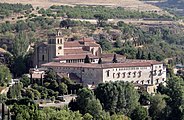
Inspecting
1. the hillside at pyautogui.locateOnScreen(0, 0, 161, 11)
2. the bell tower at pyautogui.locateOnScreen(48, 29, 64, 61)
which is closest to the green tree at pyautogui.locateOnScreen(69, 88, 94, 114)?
the bell tower at pyautogui.locateOnScreen(48, 29, 64, 61)

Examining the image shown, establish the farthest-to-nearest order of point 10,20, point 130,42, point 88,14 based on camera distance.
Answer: point 88,14
point 10,20
point 130,42

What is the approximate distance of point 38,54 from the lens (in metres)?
51.3

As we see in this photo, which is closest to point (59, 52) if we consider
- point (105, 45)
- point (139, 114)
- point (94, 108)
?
point (105, 45)

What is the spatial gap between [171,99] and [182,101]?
71 centimetres

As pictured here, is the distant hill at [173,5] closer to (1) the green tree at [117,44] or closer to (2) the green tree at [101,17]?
(2) the green tree at [101,17]

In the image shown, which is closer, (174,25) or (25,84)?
(25,84)

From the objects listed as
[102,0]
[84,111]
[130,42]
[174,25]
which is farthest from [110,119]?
[102,0]

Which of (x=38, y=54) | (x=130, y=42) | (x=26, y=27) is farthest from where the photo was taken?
(x=26, y=27)

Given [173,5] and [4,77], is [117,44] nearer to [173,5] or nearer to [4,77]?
[4,77]

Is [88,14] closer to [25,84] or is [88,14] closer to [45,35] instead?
[45,35]

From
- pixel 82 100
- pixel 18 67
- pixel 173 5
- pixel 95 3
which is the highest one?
pixel 82 100

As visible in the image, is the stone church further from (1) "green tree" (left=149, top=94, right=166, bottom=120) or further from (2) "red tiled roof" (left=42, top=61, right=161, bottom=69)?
(1) "green tree" (left=149, top=94, right=166, bottom=120)

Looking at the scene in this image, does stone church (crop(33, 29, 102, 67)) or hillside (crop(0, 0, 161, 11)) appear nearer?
stone church (crop(33, 29, 102, 67))

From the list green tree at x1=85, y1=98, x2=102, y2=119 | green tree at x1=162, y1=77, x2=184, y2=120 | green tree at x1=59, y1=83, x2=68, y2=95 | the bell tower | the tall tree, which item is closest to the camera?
green tree at x1=85, y1=98, x2=102, y2=119
